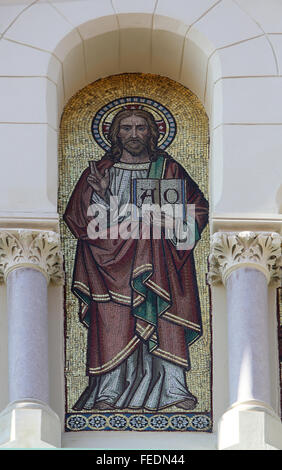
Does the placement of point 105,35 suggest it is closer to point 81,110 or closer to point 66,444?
point 81,110

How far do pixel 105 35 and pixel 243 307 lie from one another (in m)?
2.43

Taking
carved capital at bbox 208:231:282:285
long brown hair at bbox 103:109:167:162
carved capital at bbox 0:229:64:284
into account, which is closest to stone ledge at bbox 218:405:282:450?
carved capital at bbox 208:231:282:285

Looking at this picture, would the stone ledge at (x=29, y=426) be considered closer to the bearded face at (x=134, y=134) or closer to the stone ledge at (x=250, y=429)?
the stone ledge at (x=250, y=429)

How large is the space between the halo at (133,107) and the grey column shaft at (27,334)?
1461mm

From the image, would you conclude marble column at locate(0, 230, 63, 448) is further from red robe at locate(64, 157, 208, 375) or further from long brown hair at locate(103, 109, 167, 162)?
long brown hair at locate(103, 109, 167, 162)

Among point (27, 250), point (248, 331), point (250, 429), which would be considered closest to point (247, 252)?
point (248, 331)

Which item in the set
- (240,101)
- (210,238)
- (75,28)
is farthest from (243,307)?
(75,28)

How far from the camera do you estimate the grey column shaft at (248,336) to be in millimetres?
12570

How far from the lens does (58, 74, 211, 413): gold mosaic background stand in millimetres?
13047

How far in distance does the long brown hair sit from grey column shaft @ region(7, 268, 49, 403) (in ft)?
4.37

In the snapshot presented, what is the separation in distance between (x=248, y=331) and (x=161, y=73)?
8.11 ft

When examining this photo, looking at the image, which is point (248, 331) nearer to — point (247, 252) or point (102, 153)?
point (247, 252)

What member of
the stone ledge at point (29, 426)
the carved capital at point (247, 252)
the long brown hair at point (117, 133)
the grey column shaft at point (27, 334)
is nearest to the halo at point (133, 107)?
the long brown hair at point (117, 133)

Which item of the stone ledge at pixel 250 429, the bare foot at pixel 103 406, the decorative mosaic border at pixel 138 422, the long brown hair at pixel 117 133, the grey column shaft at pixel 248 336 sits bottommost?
the stone ledge at pixel 250 429
